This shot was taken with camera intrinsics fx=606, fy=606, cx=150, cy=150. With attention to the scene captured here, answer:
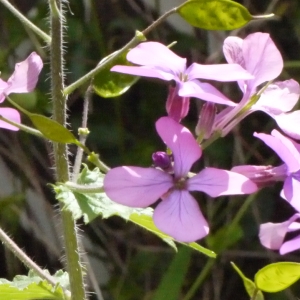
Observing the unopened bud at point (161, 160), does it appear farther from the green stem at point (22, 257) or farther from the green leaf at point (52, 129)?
the green stem at point (22, 257)

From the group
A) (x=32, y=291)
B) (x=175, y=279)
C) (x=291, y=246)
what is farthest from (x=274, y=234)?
(x=175, y=279)

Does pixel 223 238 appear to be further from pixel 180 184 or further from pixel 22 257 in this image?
pixel 180 184

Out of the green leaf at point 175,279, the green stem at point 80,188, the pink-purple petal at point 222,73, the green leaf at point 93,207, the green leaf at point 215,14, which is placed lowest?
the green leaf at point 175,279

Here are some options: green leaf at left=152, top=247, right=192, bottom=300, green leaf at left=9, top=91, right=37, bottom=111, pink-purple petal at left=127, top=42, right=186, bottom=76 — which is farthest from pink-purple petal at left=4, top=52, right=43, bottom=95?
green leaf at left=152, top=247, right=192, bottom=300

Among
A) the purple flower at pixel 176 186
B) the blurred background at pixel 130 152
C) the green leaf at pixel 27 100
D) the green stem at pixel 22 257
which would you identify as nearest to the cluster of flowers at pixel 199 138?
the purple flower at pixel 176 186

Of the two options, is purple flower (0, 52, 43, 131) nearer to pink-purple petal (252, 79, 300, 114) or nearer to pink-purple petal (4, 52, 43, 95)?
pink-purple petal (4, 52, 43, 95)
